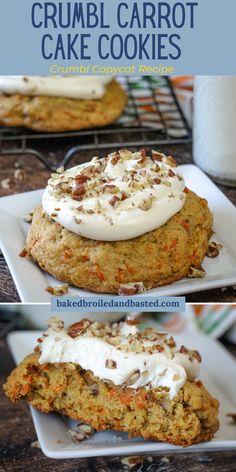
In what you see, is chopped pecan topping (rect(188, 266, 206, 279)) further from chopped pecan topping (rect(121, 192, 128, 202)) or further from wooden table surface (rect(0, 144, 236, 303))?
wooden table surface (rect(0, 144, 236, 303))

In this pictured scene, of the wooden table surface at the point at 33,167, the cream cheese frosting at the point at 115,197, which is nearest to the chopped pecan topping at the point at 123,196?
the cream cheese frosting at the point at 115,197

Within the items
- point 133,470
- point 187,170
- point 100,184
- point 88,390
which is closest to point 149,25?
point 100,184

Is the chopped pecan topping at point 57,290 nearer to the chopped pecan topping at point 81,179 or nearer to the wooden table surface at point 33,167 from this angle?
the chopped pecan topping at point 81,179

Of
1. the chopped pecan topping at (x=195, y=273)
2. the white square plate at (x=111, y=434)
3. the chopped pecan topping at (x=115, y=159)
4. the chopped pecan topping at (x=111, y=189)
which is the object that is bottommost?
the white square plate at (x=111, y=434)

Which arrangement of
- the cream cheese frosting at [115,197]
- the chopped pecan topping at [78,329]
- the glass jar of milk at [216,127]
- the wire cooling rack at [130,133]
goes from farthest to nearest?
the wire cooling rack at [130,133] → the glass jar of milk at [216,127] → the chopped pecan topping at [78,329] → the cream cheese frosting at [115,197]

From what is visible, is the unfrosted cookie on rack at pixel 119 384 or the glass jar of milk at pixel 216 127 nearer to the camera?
the unfrosted cookie on rack at pixel 119 384
